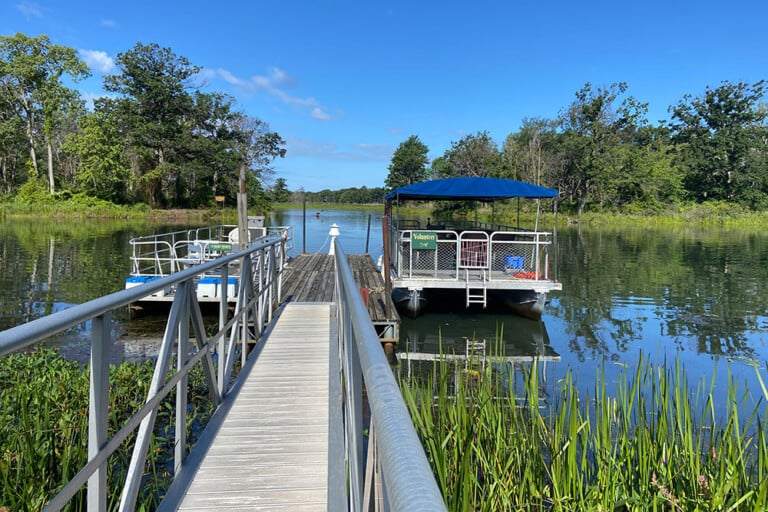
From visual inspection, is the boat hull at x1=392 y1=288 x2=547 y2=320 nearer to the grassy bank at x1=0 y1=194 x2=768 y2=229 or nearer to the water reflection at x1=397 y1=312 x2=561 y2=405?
the water reflection at x1=397 y1=312 x2=561 y2=405

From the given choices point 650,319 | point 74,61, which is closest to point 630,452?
point 650,319

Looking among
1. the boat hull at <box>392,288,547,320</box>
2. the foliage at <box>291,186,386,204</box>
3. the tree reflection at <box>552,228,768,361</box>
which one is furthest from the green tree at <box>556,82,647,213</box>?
the foliage at <box>291,186,386,204</box>

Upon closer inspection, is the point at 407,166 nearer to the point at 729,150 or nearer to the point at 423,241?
the point at 729,150

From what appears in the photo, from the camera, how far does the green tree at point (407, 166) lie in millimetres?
78000

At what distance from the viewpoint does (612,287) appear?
52.2 feet

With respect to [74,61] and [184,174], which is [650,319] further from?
[74,61]

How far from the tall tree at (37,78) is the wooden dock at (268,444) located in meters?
48.6

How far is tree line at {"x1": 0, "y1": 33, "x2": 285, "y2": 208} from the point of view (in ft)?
142

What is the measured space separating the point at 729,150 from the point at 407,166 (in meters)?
41.3

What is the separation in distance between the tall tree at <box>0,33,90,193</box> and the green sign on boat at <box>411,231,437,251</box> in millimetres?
44243

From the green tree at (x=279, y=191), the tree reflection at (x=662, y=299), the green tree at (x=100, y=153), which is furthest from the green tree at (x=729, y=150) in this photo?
the green tree at (x=100, y=153)

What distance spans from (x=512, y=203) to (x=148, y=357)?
47.9 meters

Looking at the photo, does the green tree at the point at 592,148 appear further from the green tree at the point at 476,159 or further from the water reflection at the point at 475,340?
the water reflection at the point at 475,340

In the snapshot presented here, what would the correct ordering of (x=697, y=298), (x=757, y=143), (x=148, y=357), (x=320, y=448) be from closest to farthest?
1. (x=320, y=448)
2. (x=148, y=357)
3. (x=697, y=298)
4. (x=757, y=143)
